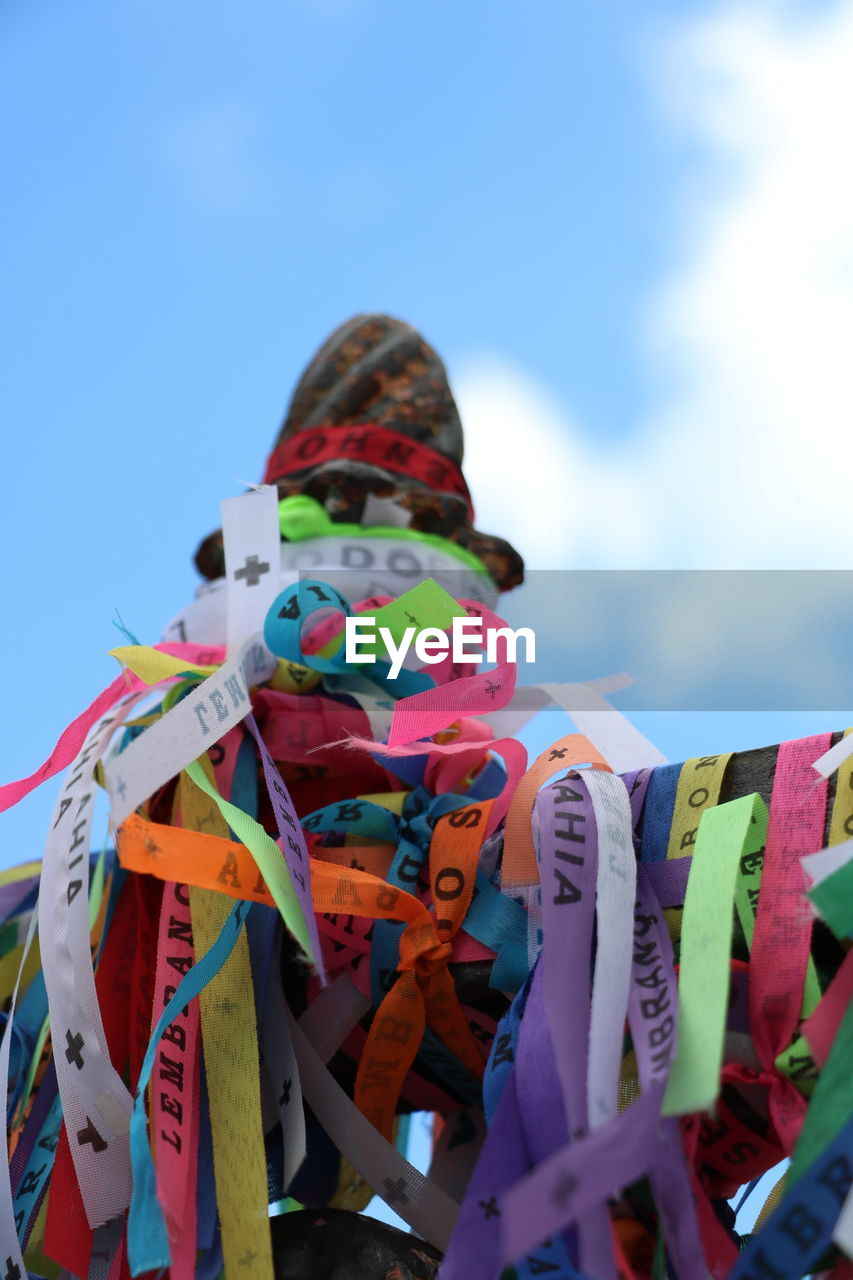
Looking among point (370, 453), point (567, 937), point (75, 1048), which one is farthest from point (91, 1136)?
point (370, 453)

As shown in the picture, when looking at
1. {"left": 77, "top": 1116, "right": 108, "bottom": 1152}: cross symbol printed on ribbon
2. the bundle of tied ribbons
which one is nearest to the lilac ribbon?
the bundle of tied ribbons

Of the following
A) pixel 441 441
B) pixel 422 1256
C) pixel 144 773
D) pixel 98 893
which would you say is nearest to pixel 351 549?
pixel 441 441

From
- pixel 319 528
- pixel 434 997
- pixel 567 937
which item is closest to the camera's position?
pixel 567 937

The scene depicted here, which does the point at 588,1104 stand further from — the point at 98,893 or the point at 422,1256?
the point at 98,893

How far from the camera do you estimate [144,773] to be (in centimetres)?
73

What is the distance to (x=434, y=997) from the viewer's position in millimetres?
787

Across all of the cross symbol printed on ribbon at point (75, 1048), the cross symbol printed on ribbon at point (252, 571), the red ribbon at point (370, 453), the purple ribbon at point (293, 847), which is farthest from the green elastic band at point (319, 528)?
the cross symbol printed on ribbon at point (75, 1048)

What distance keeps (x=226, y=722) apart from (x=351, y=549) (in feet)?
1.35
